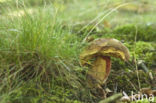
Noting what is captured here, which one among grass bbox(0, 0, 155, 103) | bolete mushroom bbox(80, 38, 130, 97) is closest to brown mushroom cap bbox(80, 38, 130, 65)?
bolete mushroom bbox(80, 38, 130, 97)

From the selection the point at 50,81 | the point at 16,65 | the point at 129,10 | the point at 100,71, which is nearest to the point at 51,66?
the point at 50,81

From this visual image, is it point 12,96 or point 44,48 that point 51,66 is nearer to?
point 44,48

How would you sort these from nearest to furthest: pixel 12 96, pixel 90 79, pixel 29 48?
pixel 12 96, pixel 29 48, pixel 90 79

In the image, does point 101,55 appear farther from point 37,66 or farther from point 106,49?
point 37,66

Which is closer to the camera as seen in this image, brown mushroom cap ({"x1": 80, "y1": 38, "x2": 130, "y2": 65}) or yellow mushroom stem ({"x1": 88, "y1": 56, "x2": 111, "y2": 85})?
brown mushroom cap ({"x1": 80, "y1": 38, "x2": 130, "y2": 65})

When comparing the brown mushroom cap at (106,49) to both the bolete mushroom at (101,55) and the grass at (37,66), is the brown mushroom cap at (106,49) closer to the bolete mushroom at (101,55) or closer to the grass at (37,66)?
the bolete mushroom at (101,55)

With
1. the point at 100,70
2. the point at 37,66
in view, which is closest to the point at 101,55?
the point at 100,70

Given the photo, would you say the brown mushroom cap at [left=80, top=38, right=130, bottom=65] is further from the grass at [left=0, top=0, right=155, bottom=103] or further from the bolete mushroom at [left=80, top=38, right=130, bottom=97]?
the grass at [left=0, top=0, right=155, bottom=103]

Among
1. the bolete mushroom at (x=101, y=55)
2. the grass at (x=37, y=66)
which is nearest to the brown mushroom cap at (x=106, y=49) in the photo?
the bolete mushroom at (x=101, y=55)
